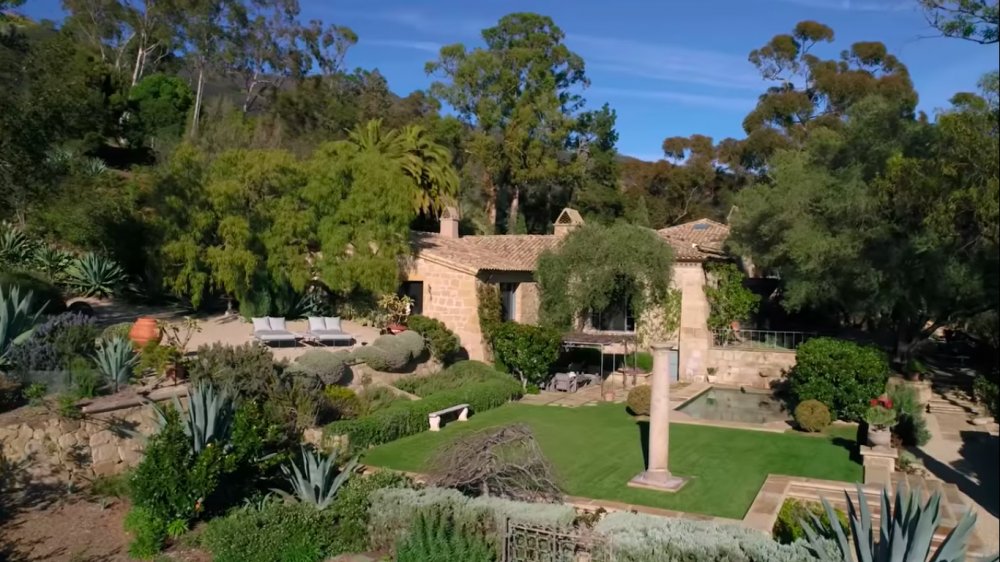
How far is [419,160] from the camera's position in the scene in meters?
31.4

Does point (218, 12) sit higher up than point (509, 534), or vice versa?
point (218, 12)

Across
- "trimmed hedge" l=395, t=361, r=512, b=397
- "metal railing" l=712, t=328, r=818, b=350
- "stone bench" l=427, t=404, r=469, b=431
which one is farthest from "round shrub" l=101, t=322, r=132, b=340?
"metal railing" l=712, t=328, r=818, b=350

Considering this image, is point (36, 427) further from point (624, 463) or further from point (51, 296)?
point (624, 463)

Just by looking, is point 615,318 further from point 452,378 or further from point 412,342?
point 412,342

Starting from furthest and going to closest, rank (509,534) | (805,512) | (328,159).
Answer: (328,159)
(805,512)
(509,534)

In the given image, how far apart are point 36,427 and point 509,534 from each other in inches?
316

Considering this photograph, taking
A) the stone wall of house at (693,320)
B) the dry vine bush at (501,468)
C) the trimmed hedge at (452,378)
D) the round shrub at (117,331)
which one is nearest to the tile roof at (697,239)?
the stone wall of house at (693,320)

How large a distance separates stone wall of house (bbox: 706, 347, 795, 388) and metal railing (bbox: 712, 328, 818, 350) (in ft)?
2.17

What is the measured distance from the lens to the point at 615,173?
159ft

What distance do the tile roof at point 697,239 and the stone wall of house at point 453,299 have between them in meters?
7.20

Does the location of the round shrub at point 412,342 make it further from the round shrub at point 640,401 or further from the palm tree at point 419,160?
the palm tree at point 419,160

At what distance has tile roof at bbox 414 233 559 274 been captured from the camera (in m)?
24.8

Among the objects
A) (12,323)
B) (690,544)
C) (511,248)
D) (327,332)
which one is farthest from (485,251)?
(690,544)

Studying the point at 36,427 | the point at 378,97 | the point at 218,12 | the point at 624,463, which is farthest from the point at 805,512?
the point at 218,12
